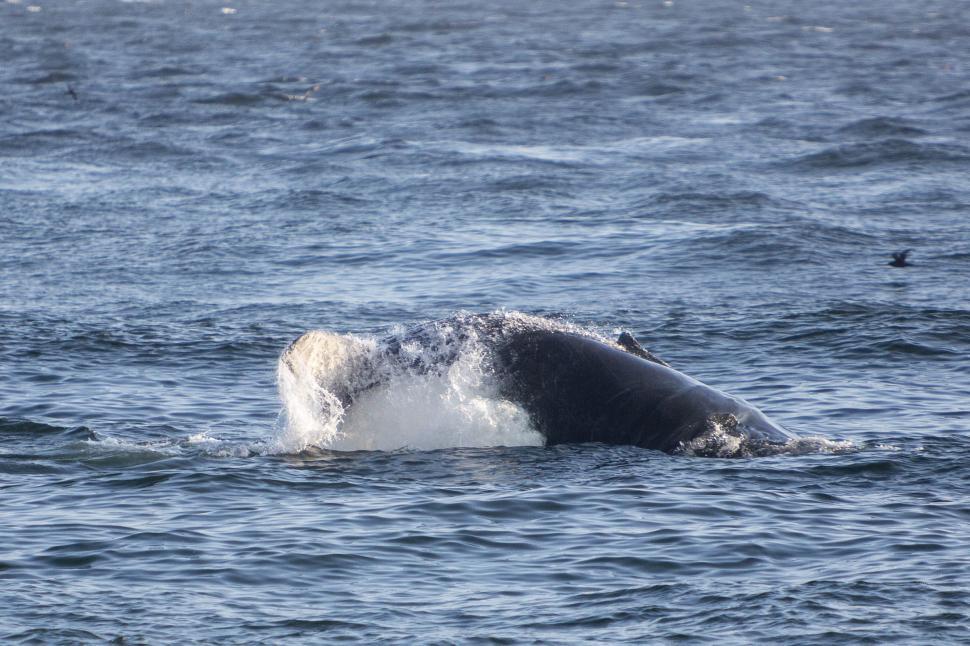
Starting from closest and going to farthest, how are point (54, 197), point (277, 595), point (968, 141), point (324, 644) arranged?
point (324, 644) < point (277, 595) < point (54, 197) < point (968, 141)

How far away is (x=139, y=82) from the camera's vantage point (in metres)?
61.9

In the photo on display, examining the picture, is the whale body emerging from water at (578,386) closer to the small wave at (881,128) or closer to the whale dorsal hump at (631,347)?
the whale dorsal hump at (631,347)

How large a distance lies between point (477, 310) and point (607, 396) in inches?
371

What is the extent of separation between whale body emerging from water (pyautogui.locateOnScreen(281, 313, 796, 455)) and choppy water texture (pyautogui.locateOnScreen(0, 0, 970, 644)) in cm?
28

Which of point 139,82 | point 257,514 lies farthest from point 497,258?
point 139,82

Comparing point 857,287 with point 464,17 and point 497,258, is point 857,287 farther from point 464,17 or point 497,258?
point 464,17

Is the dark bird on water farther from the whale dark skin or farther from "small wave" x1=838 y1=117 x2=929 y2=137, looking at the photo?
"small wave" x1=838 y1=117 x2=929 y2=137

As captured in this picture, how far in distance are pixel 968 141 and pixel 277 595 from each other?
36486 millimetres

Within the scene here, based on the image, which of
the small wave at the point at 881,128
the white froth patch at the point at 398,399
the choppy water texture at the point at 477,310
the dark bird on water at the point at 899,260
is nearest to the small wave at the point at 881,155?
the choppy water texture at the point at 477,310

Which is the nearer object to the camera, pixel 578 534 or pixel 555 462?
pixel 578 534

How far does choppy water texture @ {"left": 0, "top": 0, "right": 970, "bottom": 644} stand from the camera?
12820 millimetres

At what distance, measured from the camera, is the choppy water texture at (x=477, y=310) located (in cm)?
1282

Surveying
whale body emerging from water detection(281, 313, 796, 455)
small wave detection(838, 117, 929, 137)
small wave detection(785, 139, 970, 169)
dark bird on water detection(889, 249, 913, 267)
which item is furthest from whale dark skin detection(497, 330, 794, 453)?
small wave detection(838, 117, 929, 137)

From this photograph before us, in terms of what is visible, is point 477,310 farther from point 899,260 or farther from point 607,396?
point 607,396
